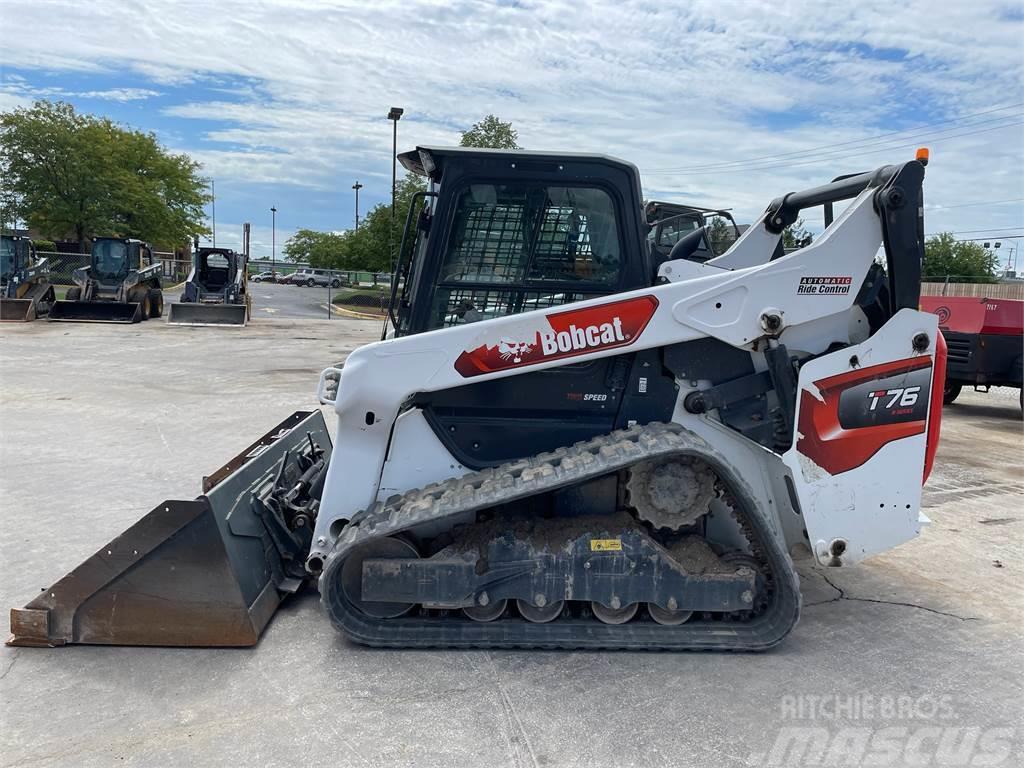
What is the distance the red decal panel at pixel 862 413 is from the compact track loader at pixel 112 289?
21826mm

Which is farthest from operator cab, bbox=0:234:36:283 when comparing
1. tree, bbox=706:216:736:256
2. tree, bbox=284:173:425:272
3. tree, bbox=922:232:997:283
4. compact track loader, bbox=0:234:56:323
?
tree, bbox=922:232:997:283

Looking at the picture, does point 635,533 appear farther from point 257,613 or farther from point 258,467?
point 258,467

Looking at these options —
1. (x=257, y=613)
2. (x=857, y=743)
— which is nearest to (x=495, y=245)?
(x=257, y=613)

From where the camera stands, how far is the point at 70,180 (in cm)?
3841

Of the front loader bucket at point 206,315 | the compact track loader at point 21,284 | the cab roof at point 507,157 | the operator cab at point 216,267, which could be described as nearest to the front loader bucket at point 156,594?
the cab roof at point 507,157

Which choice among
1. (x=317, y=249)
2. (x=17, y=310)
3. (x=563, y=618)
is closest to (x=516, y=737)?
(x=563, y=618)

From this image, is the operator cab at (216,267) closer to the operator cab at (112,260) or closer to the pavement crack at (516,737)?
the operator cab at (112,260)

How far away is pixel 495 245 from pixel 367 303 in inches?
1278

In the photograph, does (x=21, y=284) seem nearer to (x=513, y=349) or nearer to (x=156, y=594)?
(x=156, y=594)

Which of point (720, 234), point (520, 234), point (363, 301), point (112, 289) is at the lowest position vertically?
point (363, 301)

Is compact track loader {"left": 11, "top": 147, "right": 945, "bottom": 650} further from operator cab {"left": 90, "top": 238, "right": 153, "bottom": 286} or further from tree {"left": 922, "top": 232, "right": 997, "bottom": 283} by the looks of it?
tree {"left": 922, "top": 232, "right": 997, "bottom": 283}

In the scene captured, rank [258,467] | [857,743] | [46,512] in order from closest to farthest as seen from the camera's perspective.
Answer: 1. [857,743]
2. [258,467]
3. [46,512]

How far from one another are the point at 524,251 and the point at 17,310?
21798 mm

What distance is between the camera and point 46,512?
19.6 ft
